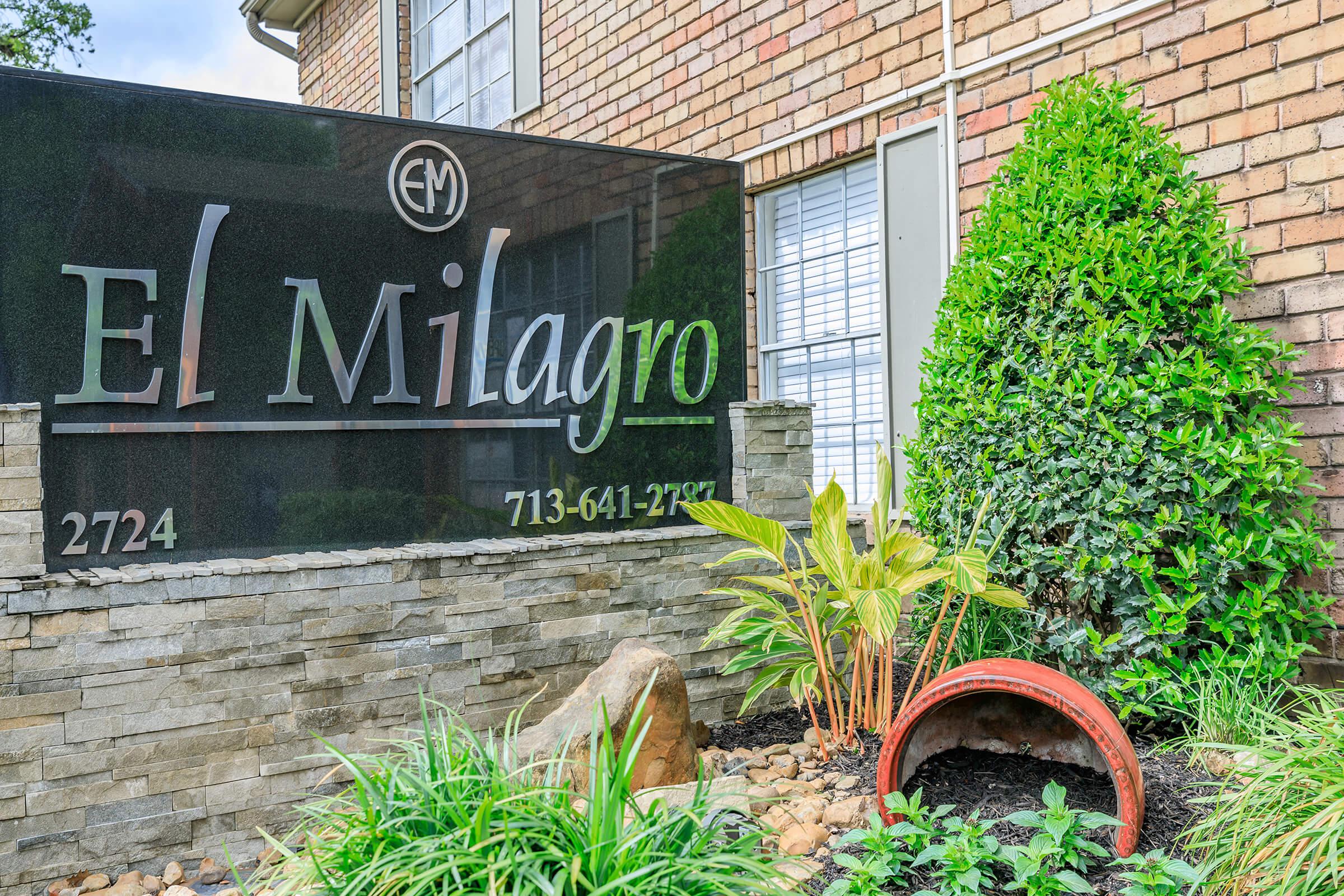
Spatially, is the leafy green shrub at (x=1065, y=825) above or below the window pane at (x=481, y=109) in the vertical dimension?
below

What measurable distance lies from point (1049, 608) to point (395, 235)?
2686mm

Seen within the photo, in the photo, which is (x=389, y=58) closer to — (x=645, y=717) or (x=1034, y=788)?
(x=645, y=717)

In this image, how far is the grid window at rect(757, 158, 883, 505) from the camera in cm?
497

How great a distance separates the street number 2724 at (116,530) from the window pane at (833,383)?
3101mm

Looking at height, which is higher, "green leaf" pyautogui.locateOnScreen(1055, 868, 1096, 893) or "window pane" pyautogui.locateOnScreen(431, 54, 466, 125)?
"window pane" pyautogui.locateOnScreen(431, 54, 466, 125)

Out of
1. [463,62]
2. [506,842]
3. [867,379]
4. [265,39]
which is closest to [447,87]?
[463,62]

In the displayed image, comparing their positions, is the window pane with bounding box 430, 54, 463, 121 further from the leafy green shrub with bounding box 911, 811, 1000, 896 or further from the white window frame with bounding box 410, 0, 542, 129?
the leafy green shrub with bounding box 911, 811, 1000, 896

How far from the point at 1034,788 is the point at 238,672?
239 cm

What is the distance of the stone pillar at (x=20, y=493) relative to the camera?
2.76 m

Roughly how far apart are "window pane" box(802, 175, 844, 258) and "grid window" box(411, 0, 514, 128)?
301 cm

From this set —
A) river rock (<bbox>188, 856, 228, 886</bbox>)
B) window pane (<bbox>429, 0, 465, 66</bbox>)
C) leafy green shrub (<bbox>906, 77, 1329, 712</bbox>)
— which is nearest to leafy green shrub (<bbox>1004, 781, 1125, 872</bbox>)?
leafy green shrub (<bbox>906, 77, 1329, 712</bbox>)

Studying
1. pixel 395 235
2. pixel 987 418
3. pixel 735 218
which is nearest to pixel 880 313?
pixel 735 218

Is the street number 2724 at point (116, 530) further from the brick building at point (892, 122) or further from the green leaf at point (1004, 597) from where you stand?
the brick building at point (892, 122)

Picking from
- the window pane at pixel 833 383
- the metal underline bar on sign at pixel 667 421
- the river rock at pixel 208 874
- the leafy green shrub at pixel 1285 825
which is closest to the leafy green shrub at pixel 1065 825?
the leafy green shrub at pixel 1285 825
